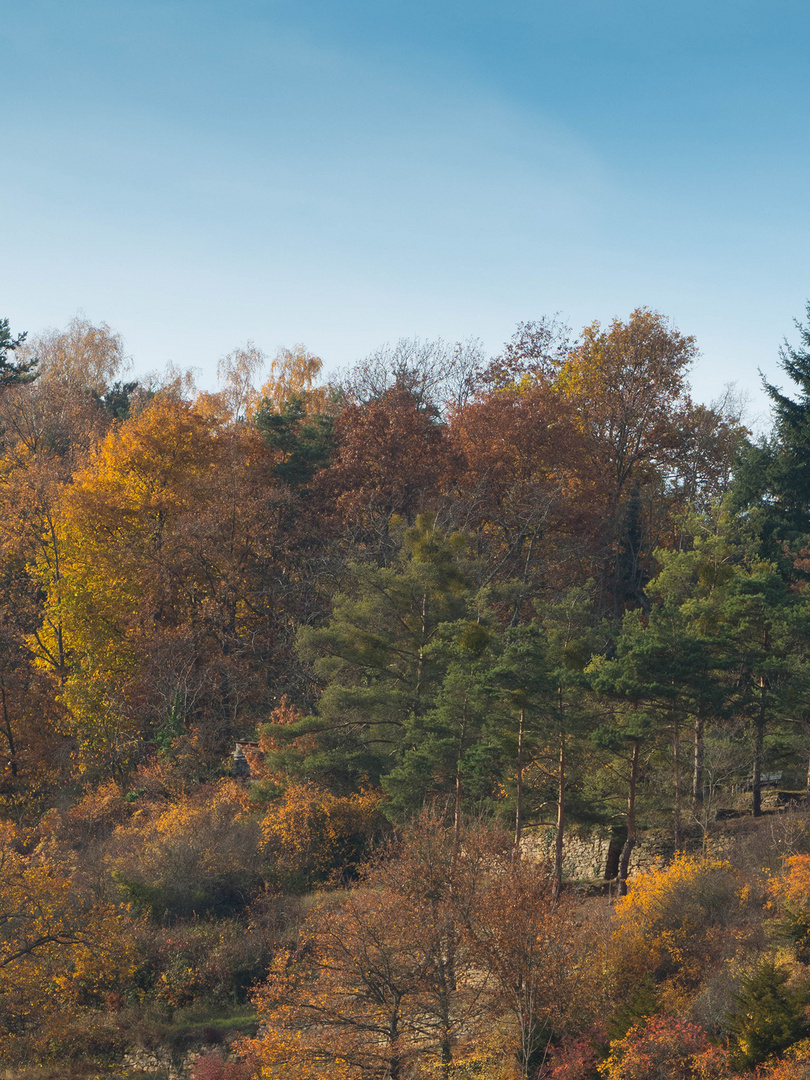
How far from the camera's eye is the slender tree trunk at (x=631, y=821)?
84.8 ft

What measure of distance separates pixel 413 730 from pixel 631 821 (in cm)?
710

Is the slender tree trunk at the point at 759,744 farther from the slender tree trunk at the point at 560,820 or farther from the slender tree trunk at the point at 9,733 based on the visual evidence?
the slender tree trunk at the point at 9,733

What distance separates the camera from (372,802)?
31594 millimetres

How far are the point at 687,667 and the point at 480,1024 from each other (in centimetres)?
1010

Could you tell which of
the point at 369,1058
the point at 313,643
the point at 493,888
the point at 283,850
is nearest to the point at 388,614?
the point at 313,643

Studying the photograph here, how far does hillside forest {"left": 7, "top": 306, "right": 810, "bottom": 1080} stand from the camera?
63.9 feet

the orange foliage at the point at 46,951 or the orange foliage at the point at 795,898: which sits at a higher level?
the orange foliage at the point at 795,898

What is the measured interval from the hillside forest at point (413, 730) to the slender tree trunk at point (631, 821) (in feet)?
0.47

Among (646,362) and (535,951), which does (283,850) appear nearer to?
(535,951)

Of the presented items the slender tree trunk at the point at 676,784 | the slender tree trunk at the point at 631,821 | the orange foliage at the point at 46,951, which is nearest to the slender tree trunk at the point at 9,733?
the orange foliage at the point at 46,951

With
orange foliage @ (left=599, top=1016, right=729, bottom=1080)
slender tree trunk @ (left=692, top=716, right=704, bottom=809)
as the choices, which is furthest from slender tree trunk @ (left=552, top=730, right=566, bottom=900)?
orange foliage @ (left=599, top=1016, right=729, bottom=1080)

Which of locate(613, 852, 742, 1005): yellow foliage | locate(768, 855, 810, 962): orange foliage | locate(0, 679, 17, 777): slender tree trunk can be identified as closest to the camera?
locate(768, 855, 810, 962): orange foliage

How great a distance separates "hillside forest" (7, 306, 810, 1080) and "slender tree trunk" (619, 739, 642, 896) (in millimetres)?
144

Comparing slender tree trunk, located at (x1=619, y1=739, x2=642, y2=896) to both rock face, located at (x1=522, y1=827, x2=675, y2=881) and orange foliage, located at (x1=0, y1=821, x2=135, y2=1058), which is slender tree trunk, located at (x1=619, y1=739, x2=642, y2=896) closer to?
rock face, located at (x1=522, y1=827, x2=675, y2=881)
